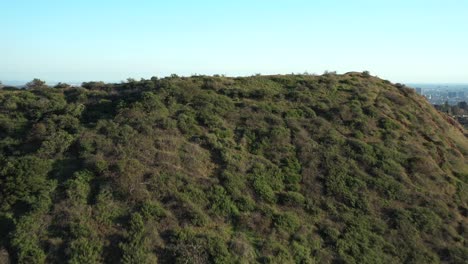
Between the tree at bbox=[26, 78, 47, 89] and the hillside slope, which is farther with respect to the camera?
the tree at bbox=[26, 78, 47, 89]

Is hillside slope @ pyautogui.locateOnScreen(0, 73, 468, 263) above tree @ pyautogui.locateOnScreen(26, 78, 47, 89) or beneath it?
beneath

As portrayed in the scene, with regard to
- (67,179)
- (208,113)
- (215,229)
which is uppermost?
(208,113)

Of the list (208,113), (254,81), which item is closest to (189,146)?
(208,113)

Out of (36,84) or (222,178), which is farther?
(36,84)

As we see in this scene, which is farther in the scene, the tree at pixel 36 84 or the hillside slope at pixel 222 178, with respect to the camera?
the tree at pixel 36 84

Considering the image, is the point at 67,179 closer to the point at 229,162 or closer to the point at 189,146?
the point at 189,146

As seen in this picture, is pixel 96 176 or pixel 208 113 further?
pixel 208 113

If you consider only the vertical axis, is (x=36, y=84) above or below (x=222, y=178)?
above

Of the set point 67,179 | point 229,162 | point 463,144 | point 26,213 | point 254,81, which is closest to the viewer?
point 26,213
